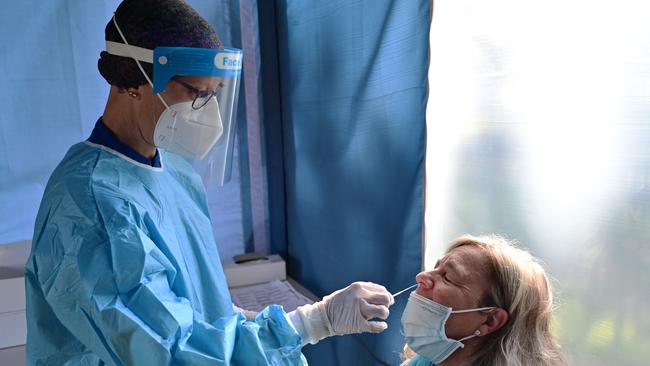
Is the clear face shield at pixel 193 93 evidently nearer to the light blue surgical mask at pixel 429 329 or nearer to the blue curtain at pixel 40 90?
the light blue surgical mask at pixel 429 329

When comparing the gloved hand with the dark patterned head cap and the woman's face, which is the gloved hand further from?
the dark patterned head cap

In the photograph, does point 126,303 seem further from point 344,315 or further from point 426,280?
point 426,280

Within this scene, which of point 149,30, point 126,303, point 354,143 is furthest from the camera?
point 354,143

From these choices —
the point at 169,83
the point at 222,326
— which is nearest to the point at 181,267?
the point at 222,326

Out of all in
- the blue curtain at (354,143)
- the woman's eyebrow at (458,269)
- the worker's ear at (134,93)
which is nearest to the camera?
the worker's ear at (134,93)

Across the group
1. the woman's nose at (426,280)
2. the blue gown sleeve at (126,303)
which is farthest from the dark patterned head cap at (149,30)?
the woman's nose at (426,280)

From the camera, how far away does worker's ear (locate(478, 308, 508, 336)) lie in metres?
1.13

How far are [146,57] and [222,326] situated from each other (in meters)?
0.56

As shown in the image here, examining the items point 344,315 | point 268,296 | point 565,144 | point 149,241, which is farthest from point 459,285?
point 268,296

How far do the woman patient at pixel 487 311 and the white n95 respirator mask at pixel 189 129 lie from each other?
2.06 feet

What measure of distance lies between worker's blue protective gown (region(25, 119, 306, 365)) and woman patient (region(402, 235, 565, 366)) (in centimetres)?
36

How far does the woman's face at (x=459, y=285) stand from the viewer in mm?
1136

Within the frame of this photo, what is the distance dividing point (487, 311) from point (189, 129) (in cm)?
80

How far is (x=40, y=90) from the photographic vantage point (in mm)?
2172
